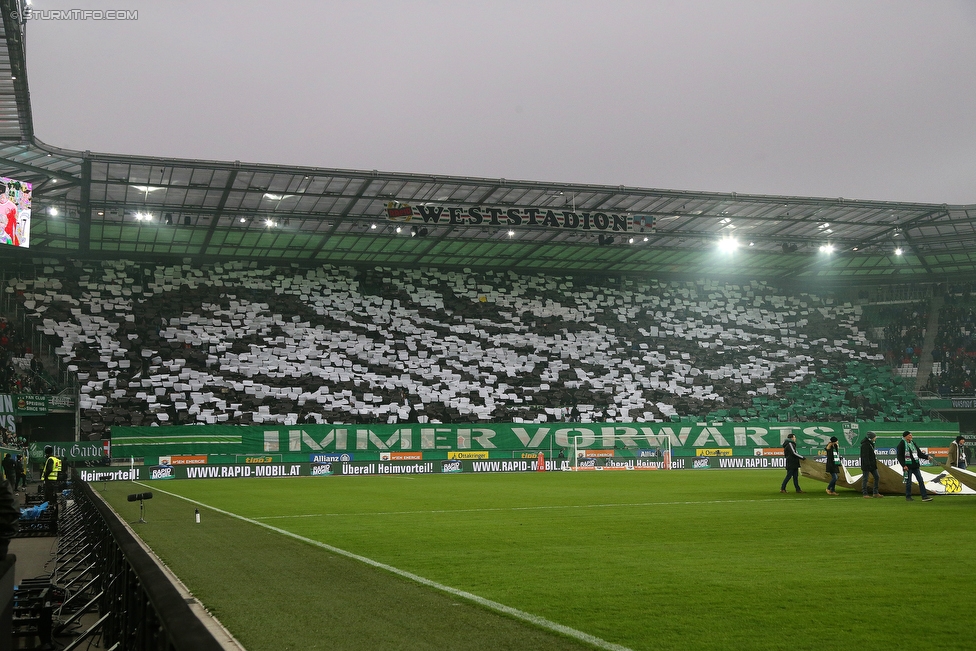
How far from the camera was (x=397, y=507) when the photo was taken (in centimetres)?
2036

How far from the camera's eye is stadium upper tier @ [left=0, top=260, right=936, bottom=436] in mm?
46719

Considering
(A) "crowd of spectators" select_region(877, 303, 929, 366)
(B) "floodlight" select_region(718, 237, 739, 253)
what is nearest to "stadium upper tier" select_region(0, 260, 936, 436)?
(A) "crowd of spectators" select_region(877, 303, 929, 366)

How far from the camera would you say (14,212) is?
31.2 metres

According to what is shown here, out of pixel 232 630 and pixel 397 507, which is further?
pixel 397 507

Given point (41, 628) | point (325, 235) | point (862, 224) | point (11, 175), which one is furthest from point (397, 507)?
point (862, 224)

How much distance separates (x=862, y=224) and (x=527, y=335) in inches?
817

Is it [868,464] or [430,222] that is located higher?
[430,222]

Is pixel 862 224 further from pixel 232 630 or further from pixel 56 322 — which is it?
pixel 232 630

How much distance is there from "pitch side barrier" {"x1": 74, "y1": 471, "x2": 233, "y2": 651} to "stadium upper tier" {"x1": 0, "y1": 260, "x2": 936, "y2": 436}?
38.1 metres

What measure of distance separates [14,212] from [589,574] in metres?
29.1

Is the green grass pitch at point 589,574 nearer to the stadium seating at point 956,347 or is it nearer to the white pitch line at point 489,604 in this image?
the white pitch line at point 489,604

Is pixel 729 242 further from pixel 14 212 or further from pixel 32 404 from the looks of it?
pixel 32 404

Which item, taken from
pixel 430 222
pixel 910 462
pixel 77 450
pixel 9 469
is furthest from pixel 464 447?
pixel 910 462

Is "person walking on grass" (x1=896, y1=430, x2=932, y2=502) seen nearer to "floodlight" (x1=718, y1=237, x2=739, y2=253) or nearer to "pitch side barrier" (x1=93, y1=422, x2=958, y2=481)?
"pitch side barrier" (x1=93, y1=422, x2=958, y2=481)
